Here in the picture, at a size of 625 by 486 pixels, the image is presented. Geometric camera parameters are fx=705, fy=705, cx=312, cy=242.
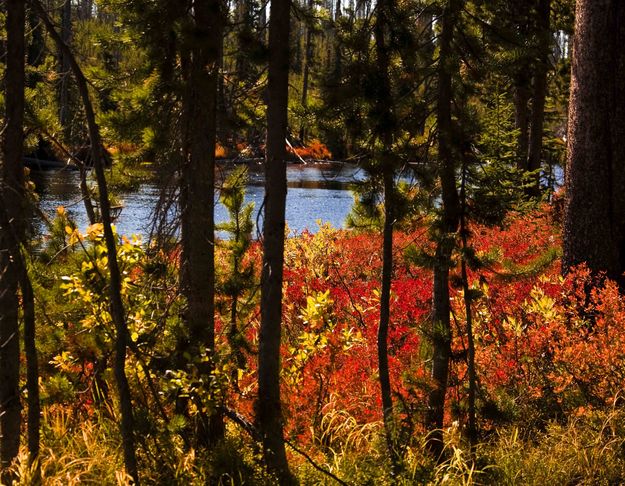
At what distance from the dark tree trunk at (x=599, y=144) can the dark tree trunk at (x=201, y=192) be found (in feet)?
13.8

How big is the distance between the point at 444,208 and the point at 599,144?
9.57 ft

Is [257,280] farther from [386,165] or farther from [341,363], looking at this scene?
[386,165]

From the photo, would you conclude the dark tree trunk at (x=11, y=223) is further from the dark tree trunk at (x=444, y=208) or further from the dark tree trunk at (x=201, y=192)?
the dark tree trunk at (x=444, y=208)

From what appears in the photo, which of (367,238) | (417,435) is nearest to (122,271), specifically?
(417,435)

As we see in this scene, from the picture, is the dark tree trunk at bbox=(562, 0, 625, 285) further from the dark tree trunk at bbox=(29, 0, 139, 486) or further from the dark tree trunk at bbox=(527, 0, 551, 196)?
the dark tree trunk at bbox=(527, 0, 551, 196)

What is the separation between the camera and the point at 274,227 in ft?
14.2

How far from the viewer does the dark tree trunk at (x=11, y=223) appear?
394 centimetres

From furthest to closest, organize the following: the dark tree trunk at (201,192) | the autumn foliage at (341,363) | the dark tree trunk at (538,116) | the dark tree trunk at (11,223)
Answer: the dark tree trunk at (538,116) → the autumn foliage at (341,363) → the dark tree trunk at (201,192) → the dark tree trunk at (11,223)

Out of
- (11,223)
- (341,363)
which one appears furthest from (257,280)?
(11,223)

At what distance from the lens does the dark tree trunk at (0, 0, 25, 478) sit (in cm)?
394

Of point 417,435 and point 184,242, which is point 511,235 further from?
point 184,242

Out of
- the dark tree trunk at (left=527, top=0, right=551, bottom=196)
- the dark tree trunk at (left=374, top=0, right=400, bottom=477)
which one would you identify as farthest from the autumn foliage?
the dark tree trunk at (left=527, top=0, right=551, bottom=196)

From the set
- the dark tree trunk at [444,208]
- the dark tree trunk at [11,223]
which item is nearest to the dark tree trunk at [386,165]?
the dark tree trunk at [444,208]

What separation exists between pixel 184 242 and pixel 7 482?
Result: 1.84 metres
